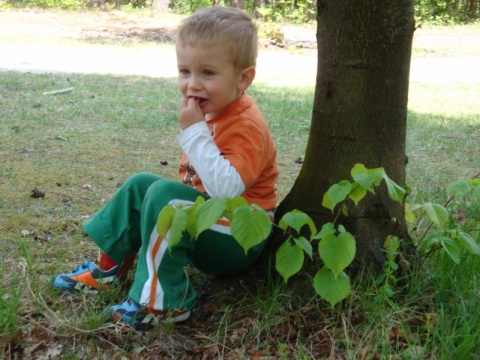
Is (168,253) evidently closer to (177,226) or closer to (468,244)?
(177,226)

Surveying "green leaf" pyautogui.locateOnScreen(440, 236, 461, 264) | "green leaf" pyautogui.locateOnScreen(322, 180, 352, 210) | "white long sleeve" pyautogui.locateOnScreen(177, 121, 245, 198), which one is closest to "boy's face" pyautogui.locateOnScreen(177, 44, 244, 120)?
"white long sleeve" pyautogui.locateOnScreen(177, 121, 245, 198)

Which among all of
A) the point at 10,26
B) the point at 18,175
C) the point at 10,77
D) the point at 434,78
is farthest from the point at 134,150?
the point at 10,26

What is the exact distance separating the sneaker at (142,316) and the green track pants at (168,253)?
0.8 inches

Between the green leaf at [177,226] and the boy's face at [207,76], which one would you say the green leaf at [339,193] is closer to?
the green leaf at [177,226]

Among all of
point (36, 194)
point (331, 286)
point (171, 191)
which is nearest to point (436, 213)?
point (331, 286)

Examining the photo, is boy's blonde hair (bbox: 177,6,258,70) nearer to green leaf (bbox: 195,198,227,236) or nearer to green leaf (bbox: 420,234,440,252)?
green leaf (bbox: 195,198,227,236)

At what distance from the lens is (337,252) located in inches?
79.4

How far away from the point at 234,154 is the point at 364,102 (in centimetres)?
50

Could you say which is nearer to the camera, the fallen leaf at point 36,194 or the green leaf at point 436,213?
the green leaf at point 436,213

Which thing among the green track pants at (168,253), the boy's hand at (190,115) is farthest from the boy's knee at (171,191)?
the boy's hand at (190,115)

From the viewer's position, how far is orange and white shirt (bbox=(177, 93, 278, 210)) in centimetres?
229

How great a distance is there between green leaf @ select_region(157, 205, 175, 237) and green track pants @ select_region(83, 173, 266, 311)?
0.14 m

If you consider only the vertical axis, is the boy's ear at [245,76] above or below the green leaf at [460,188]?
above

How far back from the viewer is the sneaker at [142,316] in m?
2.32
